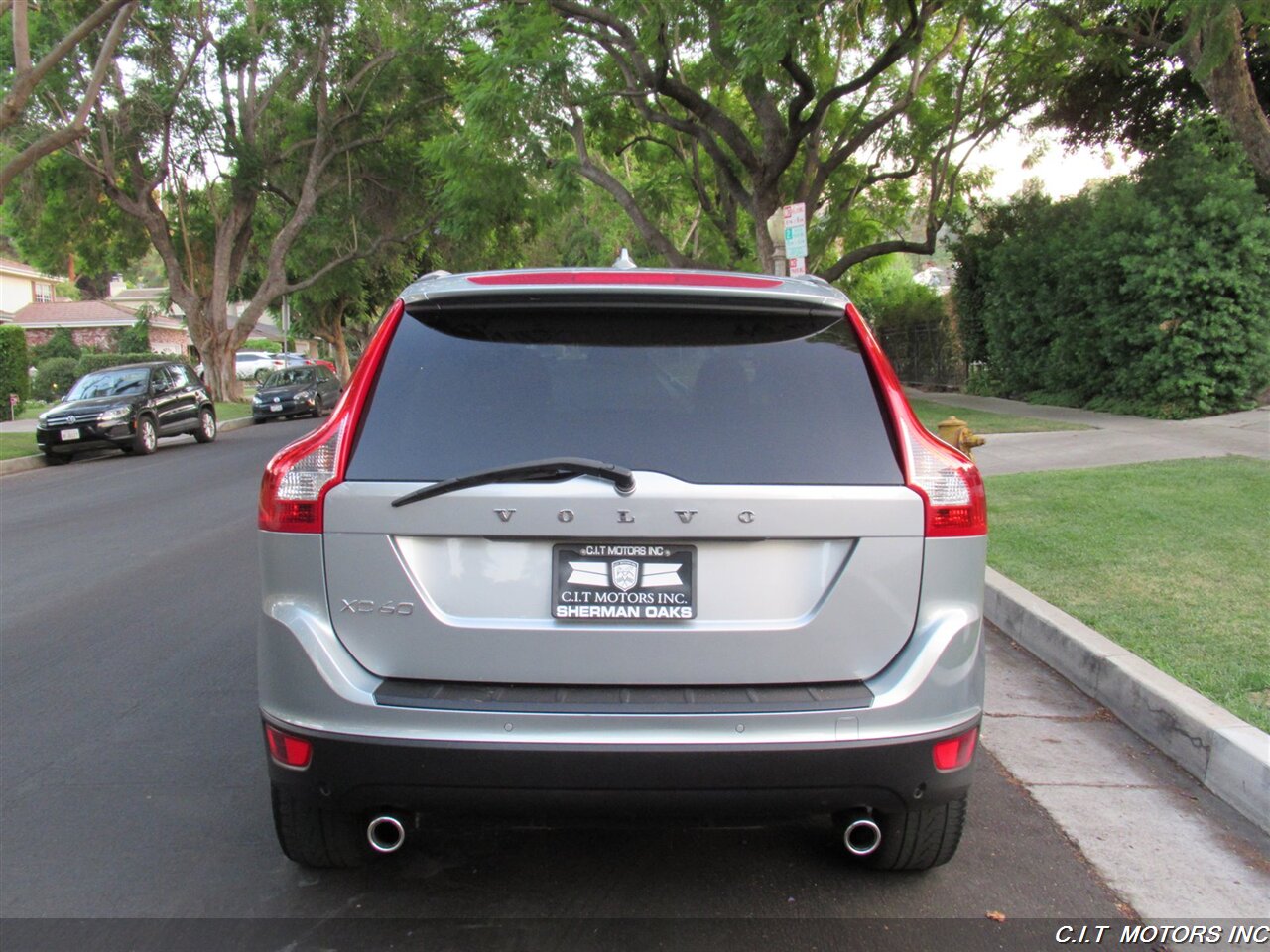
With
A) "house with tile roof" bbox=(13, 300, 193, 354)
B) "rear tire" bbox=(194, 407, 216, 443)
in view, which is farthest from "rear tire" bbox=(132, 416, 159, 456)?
"house with tile roof" bbox=(13, 300, 193, 354)

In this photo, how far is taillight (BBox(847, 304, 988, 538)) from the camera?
3113 mm

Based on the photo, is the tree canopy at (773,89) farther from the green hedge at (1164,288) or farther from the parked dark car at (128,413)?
the parked dark car at (128,413)

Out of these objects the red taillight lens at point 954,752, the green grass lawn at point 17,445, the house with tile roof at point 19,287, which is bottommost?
the green grass lawn at point 17,445

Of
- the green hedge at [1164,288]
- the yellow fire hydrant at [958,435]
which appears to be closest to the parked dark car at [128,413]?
the yellow fire hydrant at [958,435]

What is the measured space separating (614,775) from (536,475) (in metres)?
0.83

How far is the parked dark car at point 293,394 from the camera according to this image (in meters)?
30.2

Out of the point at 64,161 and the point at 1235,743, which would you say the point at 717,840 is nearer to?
the point at 1235,743

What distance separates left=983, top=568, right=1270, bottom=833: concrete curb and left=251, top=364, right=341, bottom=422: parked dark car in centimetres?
2671

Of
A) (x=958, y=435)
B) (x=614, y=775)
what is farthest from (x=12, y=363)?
(x=614, y=775)

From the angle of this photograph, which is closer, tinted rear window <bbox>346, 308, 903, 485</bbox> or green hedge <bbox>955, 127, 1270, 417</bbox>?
tinted rear window <bbox>346, 308, 903, 485</bbox>

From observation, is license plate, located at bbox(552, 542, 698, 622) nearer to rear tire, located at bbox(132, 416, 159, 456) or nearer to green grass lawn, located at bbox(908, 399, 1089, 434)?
green grass lawn, located at bbox(908, 399, 1089, 434)

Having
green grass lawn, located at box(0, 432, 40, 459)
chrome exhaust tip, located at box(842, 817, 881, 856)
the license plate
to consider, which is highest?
the license plate

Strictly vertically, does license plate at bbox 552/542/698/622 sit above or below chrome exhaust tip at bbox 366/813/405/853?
above

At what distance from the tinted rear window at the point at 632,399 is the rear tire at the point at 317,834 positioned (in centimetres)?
110
